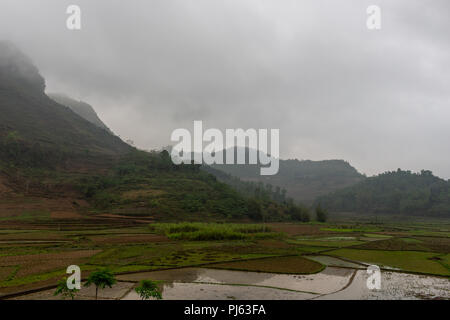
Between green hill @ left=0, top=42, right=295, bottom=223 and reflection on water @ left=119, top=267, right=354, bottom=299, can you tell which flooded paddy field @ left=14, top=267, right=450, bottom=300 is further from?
green hill @ left=0, top=42, right=295, bottom=223

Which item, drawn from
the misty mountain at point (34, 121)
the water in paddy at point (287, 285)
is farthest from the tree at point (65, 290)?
the misty mountain at point (34, 121)

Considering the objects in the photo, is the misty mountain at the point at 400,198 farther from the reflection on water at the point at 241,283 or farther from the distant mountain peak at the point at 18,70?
the distant mountain peak at the point at 18,70

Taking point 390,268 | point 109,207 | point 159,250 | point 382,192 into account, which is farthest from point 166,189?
point 382,192

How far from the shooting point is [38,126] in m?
134

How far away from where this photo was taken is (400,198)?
531 ft

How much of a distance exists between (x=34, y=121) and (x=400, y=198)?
186m

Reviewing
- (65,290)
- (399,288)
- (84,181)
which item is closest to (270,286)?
(399,288)

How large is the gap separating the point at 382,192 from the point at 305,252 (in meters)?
178

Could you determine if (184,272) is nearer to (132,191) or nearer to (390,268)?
(390,268)

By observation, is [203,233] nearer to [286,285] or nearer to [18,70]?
[286,285]

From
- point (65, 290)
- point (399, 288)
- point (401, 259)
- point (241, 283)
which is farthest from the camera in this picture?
point (401, 259)

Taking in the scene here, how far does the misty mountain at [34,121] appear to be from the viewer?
114m

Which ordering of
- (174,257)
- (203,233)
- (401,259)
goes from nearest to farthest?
(174,257) → (401,259) → (203,233)

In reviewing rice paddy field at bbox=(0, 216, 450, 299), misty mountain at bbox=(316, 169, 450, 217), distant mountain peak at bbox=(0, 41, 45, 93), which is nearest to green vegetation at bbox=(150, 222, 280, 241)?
rice paddy field at bbox=(0, 216, 450, 299)
